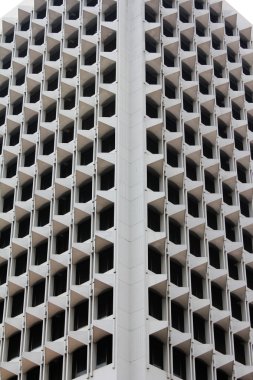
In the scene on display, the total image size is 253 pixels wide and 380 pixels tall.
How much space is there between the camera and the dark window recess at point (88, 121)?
242 ft

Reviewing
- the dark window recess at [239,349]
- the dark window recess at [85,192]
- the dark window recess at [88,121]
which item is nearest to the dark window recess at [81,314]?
the dark window recess at [85,192]

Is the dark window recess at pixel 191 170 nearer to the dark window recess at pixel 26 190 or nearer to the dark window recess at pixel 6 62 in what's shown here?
the dark window recess at pixel 26 190

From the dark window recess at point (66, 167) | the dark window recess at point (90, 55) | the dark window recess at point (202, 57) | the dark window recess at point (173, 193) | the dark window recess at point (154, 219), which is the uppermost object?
the dark window recess at point (202, 57)

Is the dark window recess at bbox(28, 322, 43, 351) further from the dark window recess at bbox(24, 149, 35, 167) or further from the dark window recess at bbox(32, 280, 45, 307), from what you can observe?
the dark window recess at bbox(24, 149, 35, 167)

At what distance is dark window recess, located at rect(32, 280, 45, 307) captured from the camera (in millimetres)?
66875

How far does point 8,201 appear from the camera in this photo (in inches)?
2938

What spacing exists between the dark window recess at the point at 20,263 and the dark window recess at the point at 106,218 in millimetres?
6193

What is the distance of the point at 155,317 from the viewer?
62.8 meters

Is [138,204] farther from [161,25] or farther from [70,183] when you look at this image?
[161,25]

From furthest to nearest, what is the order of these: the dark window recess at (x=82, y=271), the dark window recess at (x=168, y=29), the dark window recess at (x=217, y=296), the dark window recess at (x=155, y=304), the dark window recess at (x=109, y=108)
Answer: the dark window recess at (x=168, y=29) < the dark window recess at (x=109, y=108) < the dark window recess at (x=217, y=296) < the dark window recess at (x=82, y=271) < the dark window recess at (x=155, y=304)

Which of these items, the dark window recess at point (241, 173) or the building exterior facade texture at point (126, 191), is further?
the dark window recess at point (241, 173)

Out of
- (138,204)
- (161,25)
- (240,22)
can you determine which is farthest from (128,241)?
(240,22)

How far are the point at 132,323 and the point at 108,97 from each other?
18.8 metres

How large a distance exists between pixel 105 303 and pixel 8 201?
Answer: 1489cm
